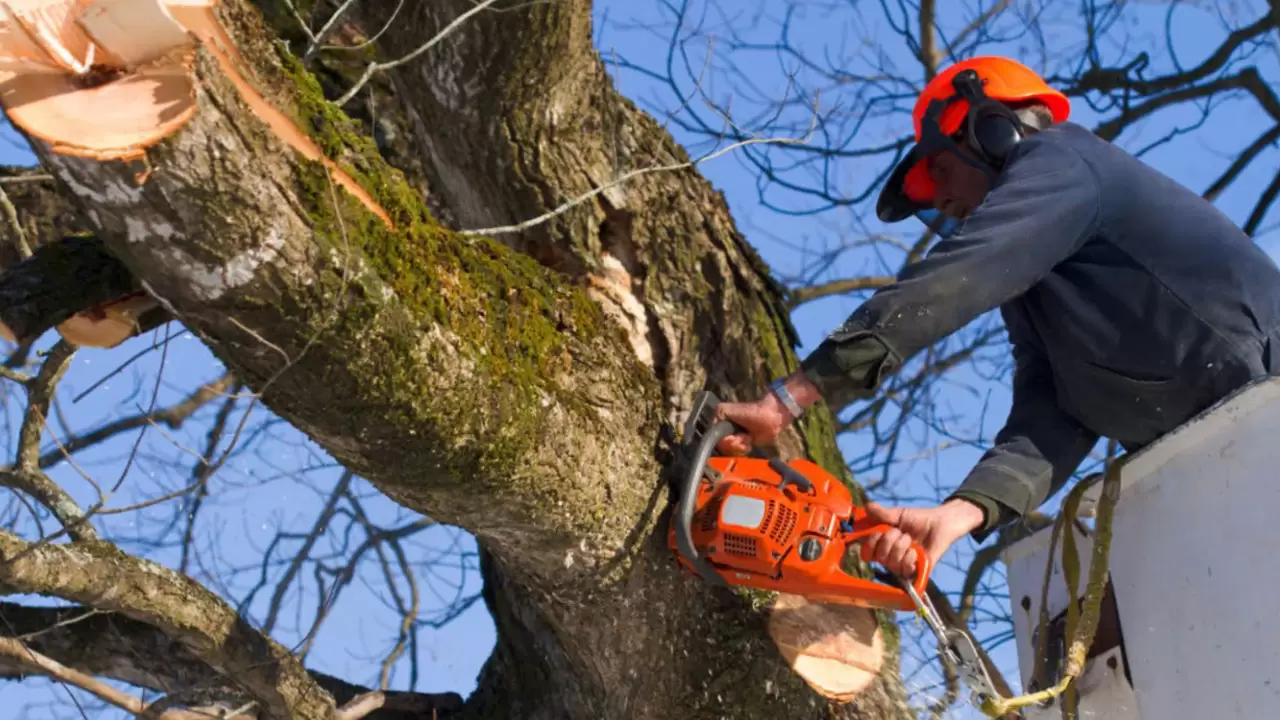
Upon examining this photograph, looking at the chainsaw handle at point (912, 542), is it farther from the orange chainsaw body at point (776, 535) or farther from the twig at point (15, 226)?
the twig at point (15, 226)

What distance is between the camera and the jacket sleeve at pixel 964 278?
221cm

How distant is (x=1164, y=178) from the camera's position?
2.50 m

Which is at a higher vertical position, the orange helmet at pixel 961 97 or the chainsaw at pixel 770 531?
the orange helmet at pixel 961 97

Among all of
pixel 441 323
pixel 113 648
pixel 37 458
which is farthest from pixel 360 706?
pixel 441 323

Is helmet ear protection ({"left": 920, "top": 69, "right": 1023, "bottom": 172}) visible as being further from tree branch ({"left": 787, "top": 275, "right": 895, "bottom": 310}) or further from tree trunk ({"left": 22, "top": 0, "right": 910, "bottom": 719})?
tree branch ({"left": 787, "top": 275, "right": 895, "bottom": 310})

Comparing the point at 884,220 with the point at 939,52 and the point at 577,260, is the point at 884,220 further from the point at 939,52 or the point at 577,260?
the point at 939,52

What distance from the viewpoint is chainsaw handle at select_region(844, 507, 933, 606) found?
2.31 m

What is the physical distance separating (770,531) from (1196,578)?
32.4 inches

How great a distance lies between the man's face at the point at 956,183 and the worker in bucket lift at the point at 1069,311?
148 millimetres

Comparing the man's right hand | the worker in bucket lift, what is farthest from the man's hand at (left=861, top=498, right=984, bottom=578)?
the man's right hand

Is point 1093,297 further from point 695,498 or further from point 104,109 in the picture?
point 104,109

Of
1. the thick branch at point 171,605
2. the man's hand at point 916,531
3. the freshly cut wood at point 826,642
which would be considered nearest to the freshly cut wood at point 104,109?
the thick branch at point 171,605

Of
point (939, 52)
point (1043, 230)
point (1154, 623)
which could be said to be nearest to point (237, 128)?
point (1043, 230)

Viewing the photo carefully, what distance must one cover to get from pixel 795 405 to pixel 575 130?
997 mm
